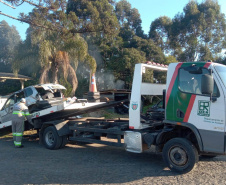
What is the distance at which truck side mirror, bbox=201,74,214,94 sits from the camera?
4789mm

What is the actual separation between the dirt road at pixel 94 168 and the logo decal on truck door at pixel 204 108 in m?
1.38

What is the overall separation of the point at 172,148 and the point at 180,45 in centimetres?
2375

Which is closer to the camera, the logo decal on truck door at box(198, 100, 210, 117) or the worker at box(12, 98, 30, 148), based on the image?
the logo decal on truck door at box(198, 100, 210, 117)

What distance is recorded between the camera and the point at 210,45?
26.3 metres

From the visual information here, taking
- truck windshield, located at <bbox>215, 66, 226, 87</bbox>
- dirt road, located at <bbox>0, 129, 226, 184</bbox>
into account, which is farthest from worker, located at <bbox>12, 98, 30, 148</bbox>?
truck windshield, located at <bbox>215, 66, 226, 87</bbox>

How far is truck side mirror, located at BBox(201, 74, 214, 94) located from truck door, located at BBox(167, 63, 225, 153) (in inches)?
8.6

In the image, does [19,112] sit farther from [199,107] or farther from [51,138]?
[199,107]

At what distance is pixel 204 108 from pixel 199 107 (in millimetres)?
104

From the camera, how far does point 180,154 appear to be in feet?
17.6

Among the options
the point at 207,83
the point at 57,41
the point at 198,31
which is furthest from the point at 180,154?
the point at 198,31

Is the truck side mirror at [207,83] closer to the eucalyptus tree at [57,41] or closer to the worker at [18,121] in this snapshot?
the worker at [18,121]

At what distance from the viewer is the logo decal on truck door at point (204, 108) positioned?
503 cm

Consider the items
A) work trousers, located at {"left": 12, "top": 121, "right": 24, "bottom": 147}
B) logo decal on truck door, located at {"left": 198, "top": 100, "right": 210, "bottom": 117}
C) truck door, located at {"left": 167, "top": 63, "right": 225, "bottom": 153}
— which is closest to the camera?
truck door, located at {"left": 167, "top": 63, "right": 225, "bottom": 153}

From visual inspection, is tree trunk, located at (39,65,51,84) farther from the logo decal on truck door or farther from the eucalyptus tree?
the logo decal on truck door
